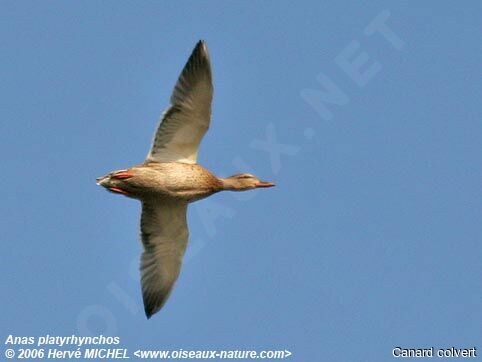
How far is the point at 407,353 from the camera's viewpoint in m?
22.3

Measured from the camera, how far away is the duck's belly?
68.0 ft

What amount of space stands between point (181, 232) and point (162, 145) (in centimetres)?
203

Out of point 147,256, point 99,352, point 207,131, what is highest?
point 207,131

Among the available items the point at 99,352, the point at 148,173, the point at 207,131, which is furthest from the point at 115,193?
the point at 99,352

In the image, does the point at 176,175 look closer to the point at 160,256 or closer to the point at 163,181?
the point at 163,181

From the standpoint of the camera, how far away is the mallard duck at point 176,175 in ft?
67.6

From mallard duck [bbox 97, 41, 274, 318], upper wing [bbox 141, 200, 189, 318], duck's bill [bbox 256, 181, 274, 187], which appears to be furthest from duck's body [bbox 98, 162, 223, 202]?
duck's bill [bbox 256, 181, 274, 187]

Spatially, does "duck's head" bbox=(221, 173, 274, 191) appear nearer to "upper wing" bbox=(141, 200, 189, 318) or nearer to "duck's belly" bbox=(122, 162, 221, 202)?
"duck's belly" bbox=(122, 162, 221, 202)

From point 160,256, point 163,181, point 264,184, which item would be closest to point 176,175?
point 163,181

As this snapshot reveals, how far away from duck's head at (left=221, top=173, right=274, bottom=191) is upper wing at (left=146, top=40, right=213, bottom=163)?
0.82m

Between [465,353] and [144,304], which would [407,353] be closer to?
[465,353]

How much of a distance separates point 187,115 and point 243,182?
1.88 meters

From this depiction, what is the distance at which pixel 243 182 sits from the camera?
21.7 m

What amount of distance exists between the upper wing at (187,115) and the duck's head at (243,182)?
32.2 inches
